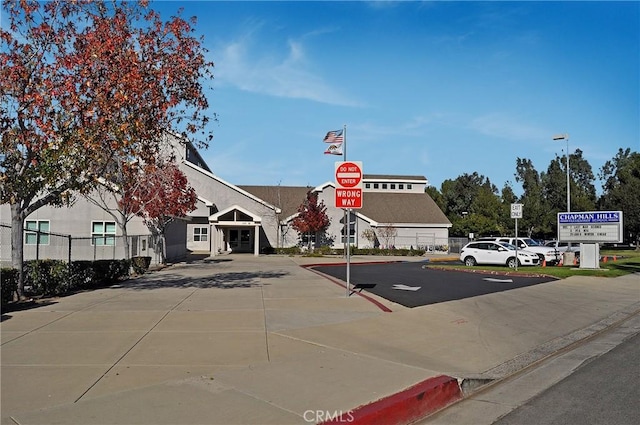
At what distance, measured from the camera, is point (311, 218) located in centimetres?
4544

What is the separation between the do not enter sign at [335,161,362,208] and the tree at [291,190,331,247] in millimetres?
30919

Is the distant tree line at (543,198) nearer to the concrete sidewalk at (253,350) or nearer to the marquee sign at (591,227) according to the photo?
the marquee sign at (591,227)

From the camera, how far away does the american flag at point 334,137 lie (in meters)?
21.3

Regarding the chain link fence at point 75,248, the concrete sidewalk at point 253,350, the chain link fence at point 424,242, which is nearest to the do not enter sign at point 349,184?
the concrete sidewalk at point 253,350

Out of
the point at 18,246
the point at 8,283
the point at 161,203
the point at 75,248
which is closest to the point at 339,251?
the point at 161,203

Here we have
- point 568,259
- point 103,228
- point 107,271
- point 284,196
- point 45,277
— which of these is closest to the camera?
point 45,277

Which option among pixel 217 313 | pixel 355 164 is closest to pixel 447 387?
pixel 217 313

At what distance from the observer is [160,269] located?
26812 mm

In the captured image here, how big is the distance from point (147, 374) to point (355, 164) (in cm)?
890

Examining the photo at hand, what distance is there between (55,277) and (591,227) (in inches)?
929

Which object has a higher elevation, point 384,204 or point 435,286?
point 384,204

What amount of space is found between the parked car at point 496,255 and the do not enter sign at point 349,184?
1647 cm

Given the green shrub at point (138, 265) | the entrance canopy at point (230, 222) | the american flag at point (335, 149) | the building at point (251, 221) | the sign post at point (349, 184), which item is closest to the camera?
the sign post at point (349, 184)

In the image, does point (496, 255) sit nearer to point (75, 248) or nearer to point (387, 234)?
point (387, 234)
